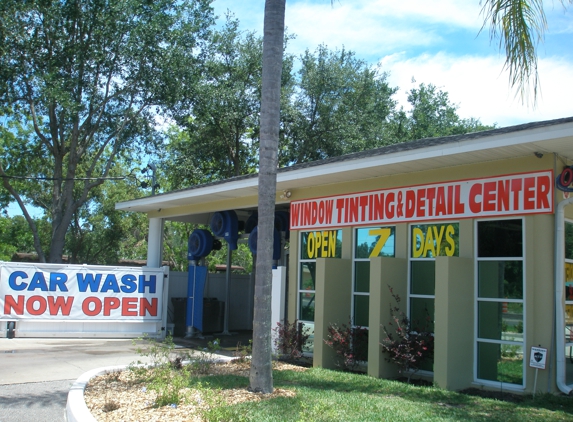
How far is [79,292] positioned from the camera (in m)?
16.1

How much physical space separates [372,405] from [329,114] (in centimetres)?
2521

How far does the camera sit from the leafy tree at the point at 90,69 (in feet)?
76.9

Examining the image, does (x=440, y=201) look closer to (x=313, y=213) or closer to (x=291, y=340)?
(x=313, y=213)

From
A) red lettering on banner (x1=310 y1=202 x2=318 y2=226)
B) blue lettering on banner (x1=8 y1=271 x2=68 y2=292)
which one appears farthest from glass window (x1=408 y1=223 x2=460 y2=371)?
blue lettering on banner (x1=8 y1=271 x2=68 y2=292)

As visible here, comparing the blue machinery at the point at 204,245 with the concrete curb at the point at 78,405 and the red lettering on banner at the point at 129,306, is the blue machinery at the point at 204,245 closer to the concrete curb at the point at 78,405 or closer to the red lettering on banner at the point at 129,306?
the red lettering on banner at the point at 129,306

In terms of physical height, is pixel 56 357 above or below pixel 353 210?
below

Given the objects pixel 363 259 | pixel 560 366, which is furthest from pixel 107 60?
pixel 560 366

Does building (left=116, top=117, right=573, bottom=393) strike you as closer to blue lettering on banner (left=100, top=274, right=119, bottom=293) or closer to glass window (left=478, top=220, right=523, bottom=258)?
glass window (left=478, top=220, right=523, bottom=258)

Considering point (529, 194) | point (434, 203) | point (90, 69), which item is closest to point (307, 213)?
point (434, 203)

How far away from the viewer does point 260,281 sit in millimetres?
8094

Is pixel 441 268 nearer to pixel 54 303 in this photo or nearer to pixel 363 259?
pixel 363 259

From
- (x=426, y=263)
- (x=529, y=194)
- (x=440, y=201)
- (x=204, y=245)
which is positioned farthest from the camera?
(x=204, y=245)

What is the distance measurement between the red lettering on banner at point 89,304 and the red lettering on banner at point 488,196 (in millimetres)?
11104

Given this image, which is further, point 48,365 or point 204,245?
point 204,245
